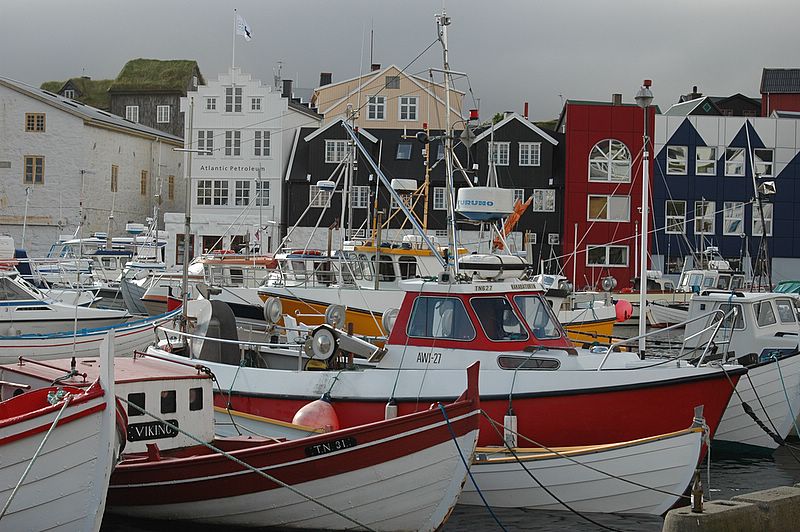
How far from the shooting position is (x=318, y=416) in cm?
1447

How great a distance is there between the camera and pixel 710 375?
14125mm

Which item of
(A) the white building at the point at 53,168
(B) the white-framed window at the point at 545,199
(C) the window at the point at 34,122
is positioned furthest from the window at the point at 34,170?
(B) the white-framed window at the point at 545,199

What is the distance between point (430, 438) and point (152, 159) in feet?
165

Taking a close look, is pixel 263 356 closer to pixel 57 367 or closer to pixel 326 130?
pixel 57 367

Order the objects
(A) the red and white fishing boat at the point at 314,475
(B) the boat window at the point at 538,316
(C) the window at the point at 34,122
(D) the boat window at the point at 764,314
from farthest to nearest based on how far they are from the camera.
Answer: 1. (C) the window at the point at 34,122
2. (D) the boat window at the point at 764,314
3. (B) the boat window at the point at 538,316
4. (A) the red and white fishing boat at the point at 314,475

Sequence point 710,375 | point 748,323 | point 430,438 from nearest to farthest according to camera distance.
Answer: point 430,438, point 710,375, point 748,323

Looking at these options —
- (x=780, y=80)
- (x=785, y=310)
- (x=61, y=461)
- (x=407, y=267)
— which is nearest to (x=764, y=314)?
(x=785, y=310)

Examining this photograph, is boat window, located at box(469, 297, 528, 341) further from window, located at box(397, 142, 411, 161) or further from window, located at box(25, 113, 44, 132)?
window, located at box(25, 113, 44, 132)

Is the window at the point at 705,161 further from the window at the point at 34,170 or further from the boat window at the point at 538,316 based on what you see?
the boat window at the point at 538,316

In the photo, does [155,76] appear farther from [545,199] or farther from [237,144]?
[545,199]

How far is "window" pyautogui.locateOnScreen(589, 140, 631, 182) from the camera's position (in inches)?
2013

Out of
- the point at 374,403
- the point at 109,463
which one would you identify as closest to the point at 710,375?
the point at 374,403

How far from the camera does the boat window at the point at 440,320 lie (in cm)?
1491

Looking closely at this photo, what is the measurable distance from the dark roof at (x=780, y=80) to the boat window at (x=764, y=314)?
46.9m
